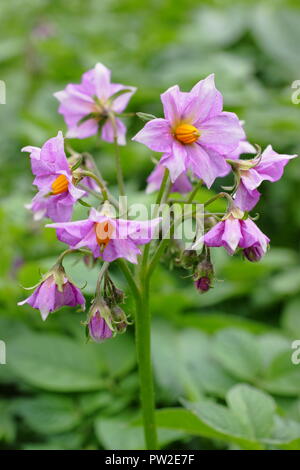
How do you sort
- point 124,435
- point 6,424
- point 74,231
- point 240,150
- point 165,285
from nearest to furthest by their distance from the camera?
point 74,231 < point 240,150 < point 124,435 < point 6,424 < point 165,285

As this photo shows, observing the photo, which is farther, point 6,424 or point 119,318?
point 6,424

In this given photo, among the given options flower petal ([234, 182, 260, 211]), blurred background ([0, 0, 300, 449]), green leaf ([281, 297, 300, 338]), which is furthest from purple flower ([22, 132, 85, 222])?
green leaf ([281, 297, 300, 338])

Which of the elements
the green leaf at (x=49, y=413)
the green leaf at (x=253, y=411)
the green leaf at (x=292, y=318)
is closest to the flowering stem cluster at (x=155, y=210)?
the green leaf at (x=253, y=411)

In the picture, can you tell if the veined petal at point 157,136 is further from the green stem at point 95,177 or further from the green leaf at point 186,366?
the green leaf at point 186,366

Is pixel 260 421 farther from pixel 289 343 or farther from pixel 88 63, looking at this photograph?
pixel 88 63

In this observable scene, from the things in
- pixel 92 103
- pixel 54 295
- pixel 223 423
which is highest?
pixel 92 103

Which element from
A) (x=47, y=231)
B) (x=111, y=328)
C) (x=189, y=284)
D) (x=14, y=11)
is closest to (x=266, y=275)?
(x=189, y=284)

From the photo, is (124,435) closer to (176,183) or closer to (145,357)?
(145,357)

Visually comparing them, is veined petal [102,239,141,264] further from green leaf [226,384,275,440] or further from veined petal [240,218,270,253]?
green leaf [226,384,275,440]

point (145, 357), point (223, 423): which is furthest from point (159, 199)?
point (223, 423)
